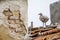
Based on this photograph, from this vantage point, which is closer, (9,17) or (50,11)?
(50,11)

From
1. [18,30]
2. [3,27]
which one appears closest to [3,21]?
[3,27]

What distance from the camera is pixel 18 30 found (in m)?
1.79

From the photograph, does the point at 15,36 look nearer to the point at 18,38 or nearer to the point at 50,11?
the point at 18,38

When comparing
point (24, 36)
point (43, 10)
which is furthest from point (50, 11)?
point (24, 36)

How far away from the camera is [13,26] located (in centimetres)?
178

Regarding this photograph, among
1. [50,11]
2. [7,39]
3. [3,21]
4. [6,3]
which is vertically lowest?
[7,39]

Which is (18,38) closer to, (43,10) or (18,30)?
(18,30)

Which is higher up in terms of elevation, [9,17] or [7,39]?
[9,17]

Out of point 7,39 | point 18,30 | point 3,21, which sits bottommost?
point 7,39

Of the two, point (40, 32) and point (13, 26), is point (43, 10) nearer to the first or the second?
point (40, 32)

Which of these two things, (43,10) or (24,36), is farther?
(24,36)

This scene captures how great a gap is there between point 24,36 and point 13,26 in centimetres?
21

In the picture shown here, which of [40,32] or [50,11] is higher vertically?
[50,11]

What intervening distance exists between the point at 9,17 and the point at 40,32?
58 centimetres
